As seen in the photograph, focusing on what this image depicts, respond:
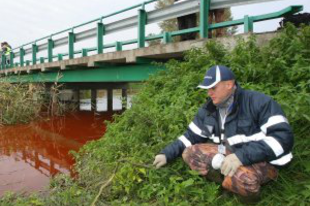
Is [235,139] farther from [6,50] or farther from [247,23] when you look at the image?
[6,50]

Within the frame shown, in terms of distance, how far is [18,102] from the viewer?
11.0 m

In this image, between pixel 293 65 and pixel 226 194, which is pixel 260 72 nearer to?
pixel 293 65

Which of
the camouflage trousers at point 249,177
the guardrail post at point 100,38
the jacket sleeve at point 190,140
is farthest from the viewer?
the guardrail post at point 100,38

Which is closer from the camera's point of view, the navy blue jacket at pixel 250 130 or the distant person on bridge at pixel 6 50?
the navy blue jacket at pixel 250 130

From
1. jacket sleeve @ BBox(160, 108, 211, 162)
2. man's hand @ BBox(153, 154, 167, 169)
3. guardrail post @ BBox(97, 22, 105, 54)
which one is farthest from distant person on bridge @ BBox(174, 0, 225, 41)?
man's hand @ BBox(153, 154, 167, 169)

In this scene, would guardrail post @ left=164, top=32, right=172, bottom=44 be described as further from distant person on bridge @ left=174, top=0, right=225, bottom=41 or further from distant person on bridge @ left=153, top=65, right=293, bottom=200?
distant person on bridge @ left=153, top=65, right=293, bottom=200

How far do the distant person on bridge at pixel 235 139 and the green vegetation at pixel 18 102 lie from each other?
9034mm

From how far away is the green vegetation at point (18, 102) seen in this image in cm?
Answer: 1079

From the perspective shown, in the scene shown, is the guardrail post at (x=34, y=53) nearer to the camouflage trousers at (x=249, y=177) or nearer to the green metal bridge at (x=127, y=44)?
the green metal bridge at (x=127, y=44)

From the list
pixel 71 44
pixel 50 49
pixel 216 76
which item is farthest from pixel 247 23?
pixel 50 49

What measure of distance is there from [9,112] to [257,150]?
10.2 metres

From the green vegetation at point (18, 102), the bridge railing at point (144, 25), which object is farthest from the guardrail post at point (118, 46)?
the green vegetation at point (18, 102)

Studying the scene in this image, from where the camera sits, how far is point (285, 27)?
461 centimetres

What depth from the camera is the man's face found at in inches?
110
